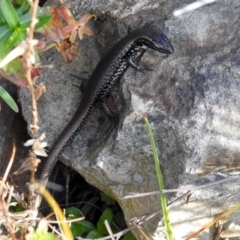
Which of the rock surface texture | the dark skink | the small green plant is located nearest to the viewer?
the small green plant

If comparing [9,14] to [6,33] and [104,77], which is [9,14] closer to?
[6,33]

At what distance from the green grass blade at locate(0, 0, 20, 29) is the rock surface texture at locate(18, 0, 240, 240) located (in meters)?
0.78

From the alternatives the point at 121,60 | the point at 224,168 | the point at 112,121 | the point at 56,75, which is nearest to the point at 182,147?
the point at 224,168

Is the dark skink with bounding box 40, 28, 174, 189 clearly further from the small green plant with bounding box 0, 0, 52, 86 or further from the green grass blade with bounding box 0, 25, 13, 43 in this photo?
the green grass blade with bounding box 0, 25, 13, 43

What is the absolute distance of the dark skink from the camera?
364 cm

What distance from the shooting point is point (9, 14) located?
3.02m

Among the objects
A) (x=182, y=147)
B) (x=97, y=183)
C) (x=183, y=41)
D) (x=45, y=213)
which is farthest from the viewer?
(x=45, y=213)

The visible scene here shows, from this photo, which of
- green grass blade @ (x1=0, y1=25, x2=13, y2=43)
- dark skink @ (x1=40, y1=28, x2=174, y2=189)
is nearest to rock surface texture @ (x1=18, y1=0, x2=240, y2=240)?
dark skink @ (x1=40, y1=28, x2=174, y2=189)

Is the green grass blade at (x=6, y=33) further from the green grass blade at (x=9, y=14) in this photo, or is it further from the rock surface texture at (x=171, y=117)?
the rock surface texture at (x=171, y=117)

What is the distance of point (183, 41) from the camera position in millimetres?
3451

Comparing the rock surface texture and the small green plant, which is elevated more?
the small green plant

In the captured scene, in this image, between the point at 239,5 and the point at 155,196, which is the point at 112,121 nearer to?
the point at 155,196

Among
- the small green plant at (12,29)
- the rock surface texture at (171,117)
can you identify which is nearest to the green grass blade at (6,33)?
the small green plant at (12,29)

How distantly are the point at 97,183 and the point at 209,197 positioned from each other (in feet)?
2.43
